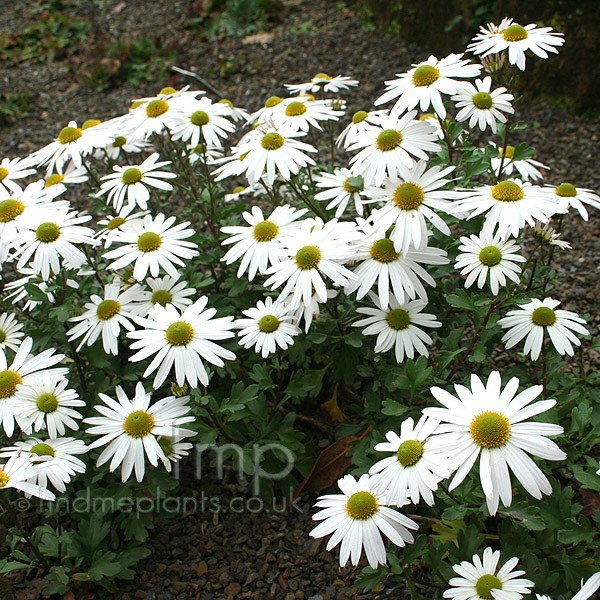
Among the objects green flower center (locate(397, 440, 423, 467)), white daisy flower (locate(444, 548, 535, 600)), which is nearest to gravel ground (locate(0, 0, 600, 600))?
white daisy flower (locate(444, 548, 535, 600))

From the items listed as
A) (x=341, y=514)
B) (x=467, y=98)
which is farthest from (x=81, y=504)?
(x=467, y=98)

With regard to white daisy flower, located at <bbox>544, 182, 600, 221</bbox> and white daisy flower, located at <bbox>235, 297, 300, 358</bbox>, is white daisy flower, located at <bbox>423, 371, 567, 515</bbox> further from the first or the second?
white daisy flower, located at <bbox>544, 182, 600, 221</bbox>

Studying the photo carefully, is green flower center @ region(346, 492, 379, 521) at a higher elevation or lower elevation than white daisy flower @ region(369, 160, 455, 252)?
lower

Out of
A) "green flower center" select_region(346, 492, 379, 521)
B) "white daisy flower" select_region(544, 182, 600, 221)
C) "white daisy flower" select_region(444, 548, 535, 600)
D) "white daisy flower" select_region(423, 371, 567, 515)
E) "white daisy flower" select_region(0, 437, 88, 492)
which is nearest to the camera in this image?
"white daisy flower" select_region(423, 371, 567, 515)

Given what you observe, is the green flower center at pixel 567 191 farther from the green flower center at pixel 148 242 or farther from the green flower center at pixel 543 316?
the green flower center at pixel 148 242

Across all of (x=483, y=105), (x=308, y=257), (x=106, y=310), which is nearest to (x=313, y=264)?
(x=308, y=257)

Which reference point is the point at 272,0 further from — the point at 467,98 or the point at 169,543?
the point at 169,543

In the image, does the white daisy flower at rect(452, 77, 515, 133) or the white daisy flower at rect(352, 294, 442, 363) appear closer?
the white daisy flower at rect(352, 294, 442, 363)
